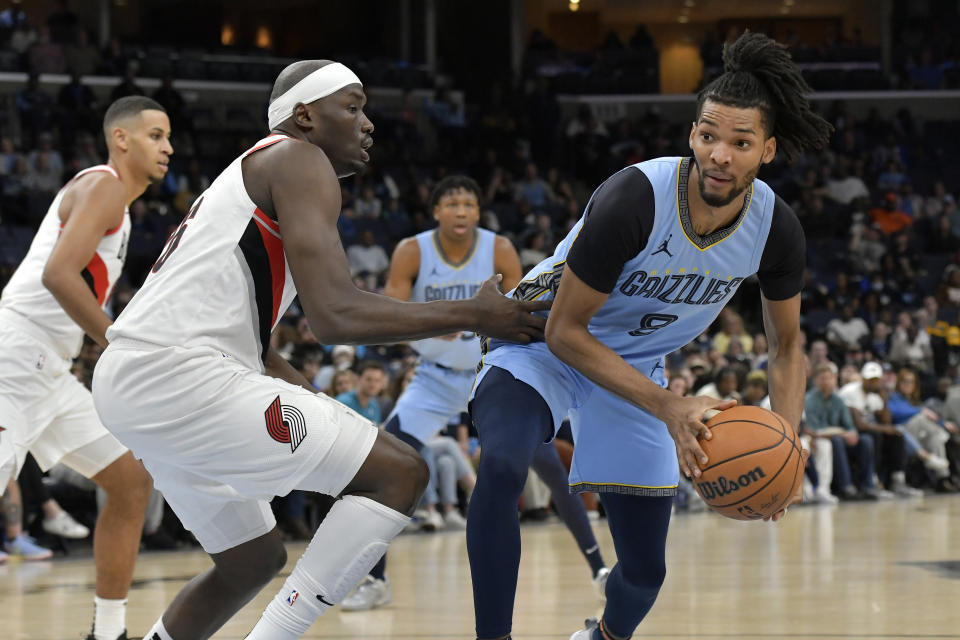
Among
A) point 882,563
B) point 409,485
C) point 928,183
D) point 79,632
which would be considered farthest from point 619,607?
point 928,183

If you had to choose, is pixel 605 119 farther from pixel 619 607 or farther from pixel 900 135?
pixel 619 607

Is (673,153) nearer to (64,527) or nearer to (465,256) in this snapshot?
(64,527)

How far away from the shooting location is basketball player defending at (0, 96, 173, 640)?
171 inches

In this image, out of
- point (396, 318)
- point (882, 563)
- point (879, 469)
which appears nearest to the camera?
point (396, 318)

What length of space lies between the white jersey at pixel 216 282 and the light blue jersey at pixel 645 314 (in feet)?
2.72

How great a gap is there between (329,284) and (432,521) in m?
6.50

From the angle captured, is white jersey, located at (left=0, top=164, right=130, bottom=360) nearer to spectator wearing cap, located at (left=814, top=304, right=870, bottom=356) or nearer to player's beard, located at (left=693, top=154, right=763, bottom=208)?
player's beard, located at (left=693, top=154, right=763, bottom=208)

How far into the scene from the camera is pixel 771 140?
130 inches

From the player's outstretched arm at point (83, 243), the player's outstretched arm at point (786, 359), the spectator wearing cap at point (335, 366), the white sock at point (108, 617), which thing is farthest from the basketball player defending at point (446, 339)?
the spectator wearing cap at point (335, 366)

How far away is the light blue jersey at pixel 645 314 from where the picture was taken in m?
3.33

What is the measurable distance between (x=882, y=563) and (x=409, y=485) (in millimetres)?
4743

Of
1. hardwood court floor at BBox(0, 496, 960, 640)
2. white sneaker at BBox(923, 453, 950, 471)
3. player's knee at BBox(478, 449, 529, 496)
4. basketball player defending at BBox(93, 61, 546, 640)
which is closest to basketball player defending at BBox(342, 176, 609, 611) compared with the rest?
hardwood court floor at BBox(0, 496, 960, 640)

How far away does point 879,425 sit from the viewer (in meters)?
12.1

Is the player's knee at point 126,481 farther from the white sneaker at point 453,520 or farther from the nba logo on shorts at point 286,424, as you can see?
the white sneaker at point 453,520
